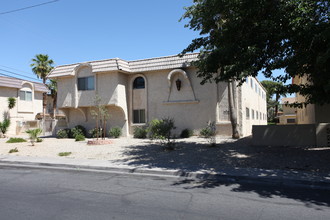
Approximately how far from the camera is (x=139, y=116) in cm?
2183

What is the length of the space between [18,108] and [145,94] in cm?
2006

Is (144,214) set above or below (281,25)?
below

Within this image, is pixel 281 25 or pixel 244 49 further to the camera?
pixel 244 49

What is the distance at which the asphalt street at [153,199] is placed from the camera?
193 inches

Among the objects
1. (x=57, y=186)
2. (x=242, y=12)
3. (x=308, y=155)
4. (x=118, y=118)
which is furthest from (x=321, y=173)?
(x=118, y=118)

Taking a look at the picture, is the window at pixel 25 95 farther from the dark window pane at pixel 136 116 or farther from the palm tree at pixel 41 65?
the dark window pane at pixel 136 116

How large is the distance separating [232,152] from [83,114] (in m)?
14.8

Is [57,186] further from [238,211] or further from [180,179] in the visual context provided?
[238,211]

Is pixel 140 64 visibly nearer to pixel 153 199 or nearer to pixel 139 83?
pixel 139 83

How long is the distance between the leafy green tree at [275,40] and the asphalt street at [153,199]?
391cm

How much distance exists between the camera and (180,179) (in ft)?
26.5

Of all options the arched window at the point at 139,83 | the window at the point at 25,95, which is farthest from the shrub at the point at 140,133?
the window at the point at 25,95

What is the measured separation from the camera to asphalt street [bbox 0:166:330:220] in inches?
193

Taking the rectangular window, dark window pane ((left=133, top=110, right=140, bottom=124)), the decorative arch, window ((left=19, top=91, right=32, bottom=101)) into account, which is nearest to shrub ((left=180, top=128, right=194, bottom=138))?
the decorative arch
